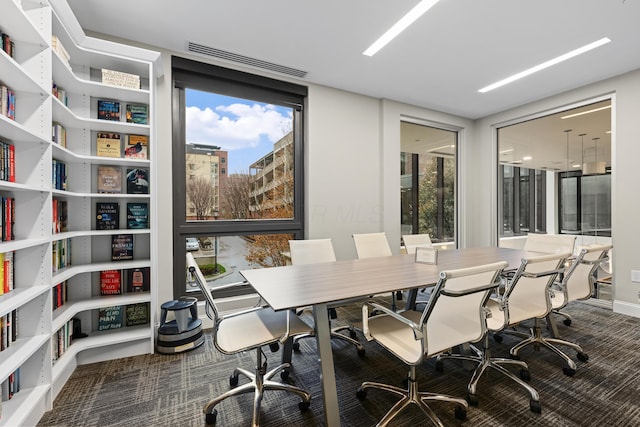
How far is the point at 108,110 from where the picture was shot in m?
2.54

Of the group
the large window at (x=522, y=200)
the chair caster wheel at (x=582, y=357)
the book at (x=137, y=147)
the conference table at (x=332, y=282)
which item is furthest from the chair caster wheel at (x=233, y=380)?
the large window at (x=522, y=200)

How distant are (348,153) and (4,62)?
10.8ft

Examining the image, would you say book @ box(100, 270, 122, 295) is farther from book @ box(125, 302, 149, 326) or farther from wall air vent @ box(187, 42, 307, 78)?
wall air vent @ box(187, 42, 307, 78)

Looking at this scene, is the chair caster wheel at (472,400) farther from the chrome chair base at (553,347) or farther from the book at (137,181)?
the book at (137,181)

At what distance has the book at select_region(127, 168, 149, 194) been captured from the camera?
2643mm

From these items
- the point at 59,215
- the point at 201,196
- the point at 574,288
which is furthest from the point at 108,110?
the point at 574,288

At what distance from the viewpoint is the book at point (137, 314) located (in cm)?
264

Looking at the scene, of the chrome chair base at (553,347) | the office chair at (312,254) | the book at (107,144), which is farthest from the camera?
the office chair at (312,254)

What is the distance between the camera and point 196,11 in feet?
7.76

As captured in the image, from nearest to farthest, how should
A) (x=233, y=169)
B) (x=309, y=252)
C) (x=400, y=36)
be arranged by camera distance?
1. (x=400, y=36)
2. (x=309, y=252)
3. (x=233, y=169)

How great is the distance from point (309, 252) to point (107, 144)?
209 cm

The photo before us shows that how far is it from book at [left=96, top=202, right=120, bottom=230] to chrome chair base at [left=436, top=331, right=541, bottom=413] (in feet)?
9.86

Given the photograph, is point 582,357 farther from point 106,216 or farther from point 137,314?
point 106,216

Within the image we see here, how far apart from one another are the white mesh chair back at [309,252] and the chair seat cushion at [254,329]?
86cm
